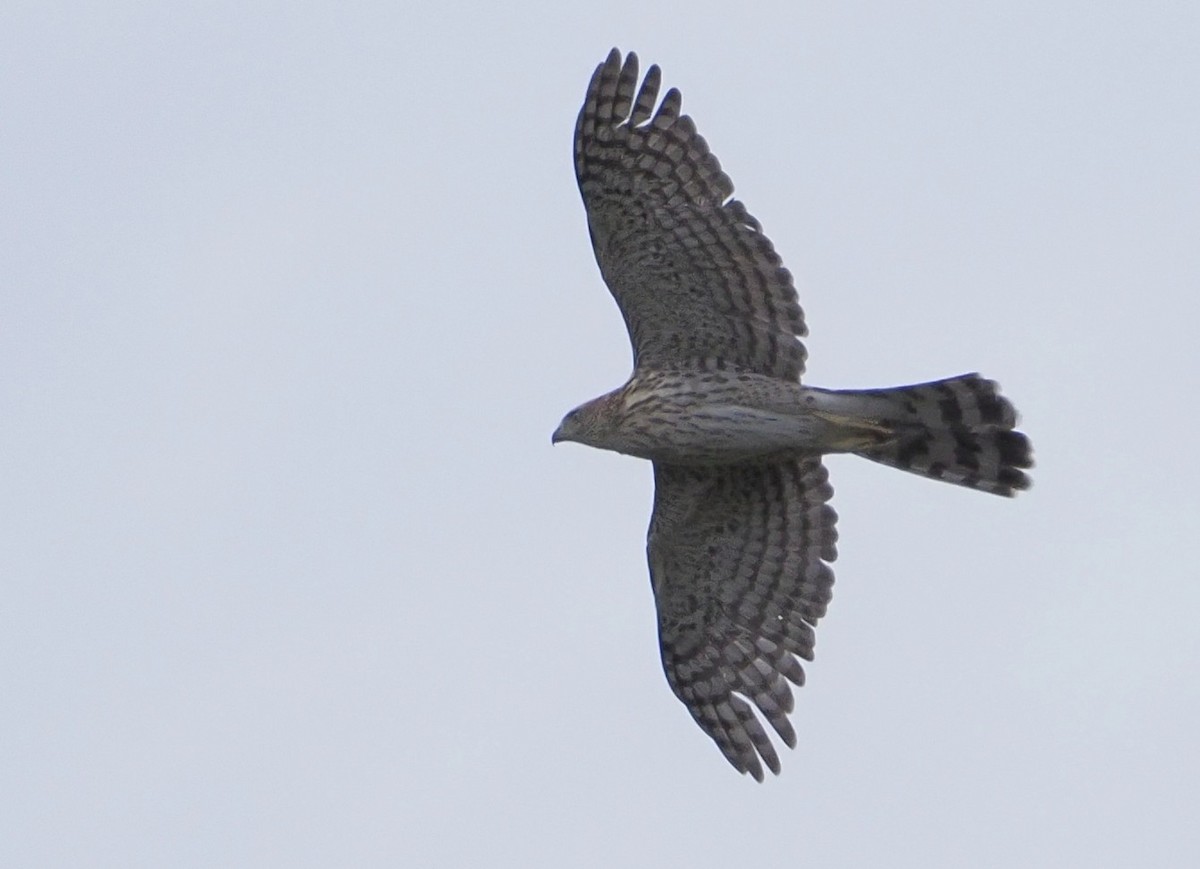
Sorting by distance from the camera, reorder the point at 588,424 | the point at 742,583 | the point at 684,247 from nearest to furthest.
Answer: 1. the point at 684,247
2. the point at 588,424
3. the point at 742,583

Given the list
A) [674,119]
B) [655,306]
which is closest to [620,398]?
[655,306]

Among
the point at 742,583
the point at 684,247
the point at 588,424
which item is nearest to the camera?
the point at 684,247

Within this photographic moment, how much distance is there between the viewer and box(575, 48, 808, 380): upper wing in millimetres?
14430

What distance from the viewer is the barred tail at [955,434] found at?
1445 cm

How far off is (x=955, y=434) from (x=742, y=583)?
5.58ft

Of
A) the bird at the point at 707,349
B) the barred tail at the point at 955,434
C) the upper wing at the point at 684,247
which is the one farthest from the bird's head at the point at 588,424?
the barred tail at the point at 955,434

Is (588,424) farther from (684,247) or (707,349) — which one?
(684,247)

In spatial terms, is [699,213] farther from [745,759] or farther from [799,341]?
[745,759]

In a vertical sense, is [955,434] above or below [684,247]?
below

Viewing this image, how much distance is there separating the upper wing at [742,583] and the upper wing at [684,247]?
90 cm

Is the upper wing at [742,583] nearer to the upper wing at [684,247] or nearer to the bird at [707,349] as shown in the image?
the bird at [707,349]

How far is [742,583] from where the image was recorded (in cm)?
1525

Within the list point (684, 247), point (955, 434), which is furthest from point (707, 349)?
point (955, 434)

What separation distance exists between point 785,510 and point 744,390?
1105mm
